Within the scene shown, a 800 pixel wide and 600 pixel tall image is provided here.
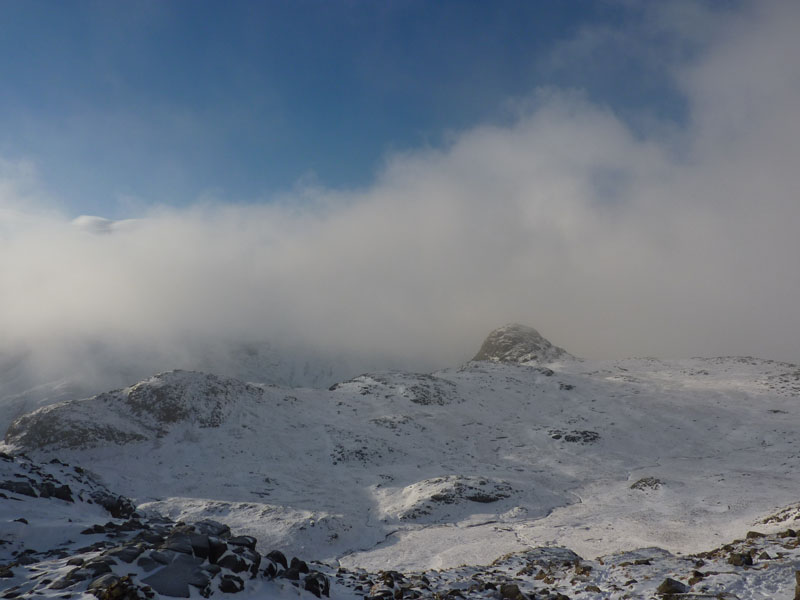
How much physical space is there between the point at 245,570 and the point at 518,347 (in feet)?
557

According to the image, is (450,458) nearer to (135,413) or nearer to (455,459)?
(455,459)

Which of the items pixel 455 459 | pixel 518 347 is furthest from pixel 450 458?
pixel 518 347

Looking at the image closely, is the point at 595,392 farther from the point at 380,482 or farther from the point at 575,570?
the point at 575,570

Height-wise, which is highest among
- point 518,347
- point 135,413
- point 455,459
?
point 518,347

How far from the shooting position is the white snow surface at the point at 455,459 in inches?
1613

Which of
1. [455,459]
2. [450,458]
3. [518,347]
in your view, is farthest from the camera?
[518,347]

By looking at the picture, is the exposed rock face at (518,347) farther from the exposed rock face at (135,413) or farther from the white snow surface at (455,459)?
the exposed rock face at (135,413)

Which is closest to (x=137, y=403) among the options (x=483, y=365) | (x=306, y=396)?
(x=306, y=396)

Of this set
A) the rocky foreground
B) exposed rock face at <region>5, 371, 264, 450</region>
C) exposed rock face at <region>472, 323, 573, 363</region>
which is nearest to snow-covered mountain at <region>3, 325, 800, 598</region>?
exposed rock face at <region>5, 371, 264, 450</region>

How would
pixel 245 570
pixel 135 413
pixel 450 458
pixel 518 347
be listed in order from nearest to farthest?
pixel 245 570, pixel 450 458, pixel 135 413, pixel 518 347

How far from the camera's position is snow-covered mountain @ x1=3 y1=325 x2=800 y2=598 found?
40.5 metres

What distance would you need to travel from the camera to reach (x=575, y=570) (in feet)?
63.4

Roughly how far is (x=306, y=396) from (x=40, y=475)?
74873 millimetres

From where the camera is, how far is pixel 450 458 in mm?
71938
